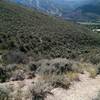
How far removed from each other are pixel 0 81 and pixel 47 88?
7.34 feet

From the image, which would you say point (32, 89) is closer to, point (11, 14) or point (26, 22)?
point (26, 22)

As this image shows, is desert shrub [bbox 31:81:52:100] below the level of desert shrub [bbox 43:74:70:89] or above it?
above

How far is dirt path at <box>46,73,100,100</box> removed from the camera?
6543mm

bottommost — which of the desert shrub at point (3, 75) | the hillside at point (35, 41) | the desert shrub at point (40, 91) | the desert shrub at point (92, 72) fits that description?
the hillside at point (35, 41)

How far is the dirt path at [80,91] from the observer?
21.5ft

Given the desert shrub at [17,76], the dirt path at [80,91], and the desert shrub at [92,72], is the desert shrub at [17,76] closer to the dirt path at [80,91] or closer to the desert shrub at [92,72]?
the dirt path at [80,91]

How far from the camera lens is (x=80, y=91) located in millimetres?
7055

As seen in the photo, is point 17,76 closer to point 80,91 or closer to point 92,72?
point 80,91

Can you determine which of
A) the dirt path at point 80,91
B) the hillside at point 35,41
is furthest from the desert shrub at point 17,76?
the hillside at point 35,41

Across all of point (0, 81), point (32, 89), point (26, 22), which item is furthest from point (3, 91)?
point (26, 22)

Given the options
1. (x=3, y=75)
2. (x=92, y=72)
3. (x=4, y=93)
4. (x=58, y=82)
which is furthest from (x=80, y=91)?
(x=3, y=75)

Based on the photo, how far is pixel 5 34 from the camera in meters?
32.8

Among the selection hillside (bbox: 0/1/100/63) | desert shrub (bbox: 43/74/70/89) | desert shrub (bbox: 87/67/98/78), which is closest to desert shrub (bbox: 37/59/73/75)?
desert shrub (bbox: 87/67/98/78)

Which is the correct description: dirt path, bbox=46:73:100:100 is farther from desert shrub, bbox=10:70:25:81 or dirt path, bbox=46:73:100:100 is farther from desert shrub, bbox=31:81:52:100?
desert shrub, bbox=10:70:25:81
